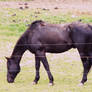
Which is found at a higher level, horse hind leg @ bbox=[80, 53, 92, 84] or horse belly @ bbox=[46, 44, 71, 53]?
horse belly @ bbox=[46, 44, 71, 53]

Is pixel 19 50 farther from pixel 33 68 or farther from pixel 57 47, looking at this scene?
pixel 33 68

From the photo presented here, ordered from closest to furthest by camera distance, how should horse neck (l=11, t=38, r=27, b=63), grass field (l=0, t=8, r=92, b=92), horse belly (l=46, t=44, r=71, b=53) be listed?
grass field (l=0, t=8, r=92, b=92) → horse belly (l=46, t=44, r=71, b=53) → horse neck (l=11, t=38, r=27, b=63)

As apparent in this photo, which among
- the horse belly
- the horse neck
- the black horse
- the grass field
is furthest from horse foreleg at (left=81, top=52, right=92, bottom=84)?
the horse neck

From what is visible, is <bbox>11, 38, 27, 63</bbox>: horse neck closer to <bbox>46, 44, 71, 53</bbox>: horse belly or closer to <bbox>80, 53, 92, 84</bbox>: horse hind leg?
<bbox>46, 44, 71, 53</bbox>: horse belly

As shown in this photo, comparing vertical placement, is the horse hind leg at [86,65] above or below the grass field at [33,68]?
above

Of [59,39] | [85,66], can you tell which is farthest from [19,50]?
[85,66]

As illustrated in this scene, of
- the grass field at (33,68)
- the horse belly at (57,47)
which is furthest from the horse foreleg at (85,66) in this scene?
the horse belly at (57,47)

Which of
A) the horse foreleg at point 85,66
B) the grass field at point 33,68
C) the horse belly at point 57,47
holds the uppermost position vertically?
the horse belly at point 57,47

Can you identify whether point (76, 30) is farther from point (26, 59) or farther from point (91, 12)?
point (91, 12)

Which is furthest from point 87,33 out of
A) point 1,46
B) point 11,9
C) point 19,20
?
point 11,9

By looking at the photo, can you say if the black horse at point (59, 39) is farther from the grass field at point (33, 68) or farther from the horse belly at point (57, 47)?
the grass field at point (33, 68)

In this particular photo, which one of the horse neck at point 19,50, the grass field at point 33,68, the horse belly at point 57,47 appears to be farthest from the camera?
the horse neck at point 19,50

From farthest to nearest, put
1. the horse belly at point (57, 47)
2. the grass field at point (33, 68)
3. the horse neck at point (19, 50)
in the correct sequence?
the horse neck at point (19, 50)
the horse belly at point (57, 47)
the grass field at point (33, 68)

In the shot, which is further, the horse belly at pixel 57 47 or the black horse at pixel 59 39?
the horse belly at pixel 57 47
